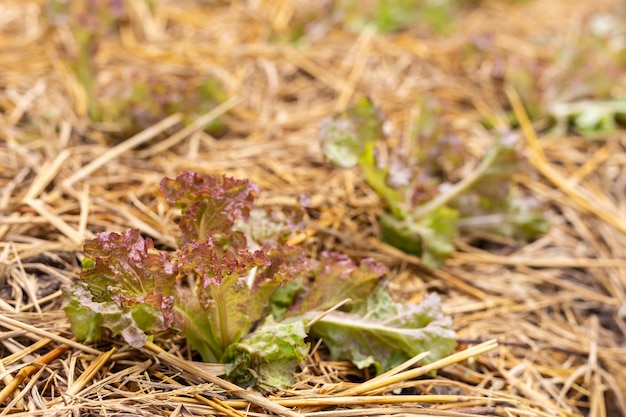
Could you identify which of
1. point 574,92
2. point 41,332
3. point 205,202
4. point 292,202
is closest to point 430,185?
point 292,202

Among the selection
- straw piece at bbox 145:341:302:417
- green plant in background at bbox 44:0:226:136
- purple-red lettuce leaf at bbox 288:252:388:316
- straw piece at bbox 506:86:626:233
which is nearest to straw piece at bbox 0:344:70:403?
straw piece at bbox 145:341:302:417

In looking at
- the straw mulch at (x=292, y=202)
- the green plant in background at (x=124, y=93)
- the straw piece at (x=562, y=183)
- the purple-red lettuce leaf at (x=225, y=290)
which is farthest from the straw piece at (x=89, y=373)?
the straw piece at (x=562, y=183)

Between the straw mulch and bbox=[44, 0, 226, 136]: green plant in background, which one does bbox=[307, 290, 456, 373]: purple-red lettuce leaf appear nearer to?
the straw mulch

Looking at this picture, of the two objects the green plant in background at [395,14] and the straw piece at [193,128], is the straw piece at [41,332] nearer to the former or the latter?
the straw piece at [193,128]

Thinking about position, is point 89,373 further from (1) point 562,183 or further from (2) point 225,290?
(1) point 562,183

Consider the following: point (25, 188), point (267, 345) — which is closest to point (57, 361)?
point (267, 345)

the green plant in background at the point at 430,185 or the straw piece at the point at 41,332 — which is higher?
the green plant in background at the point at 430,185

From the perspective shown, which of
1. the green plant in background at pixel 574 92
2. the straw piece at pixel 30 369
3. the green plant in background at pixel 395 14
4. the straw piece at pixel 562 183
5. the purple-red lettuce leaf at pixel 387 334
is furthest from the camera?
the green plant in background at pixel 395 14
